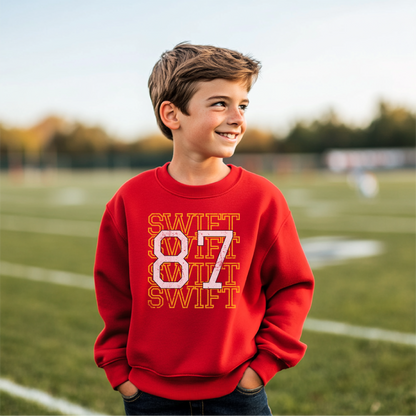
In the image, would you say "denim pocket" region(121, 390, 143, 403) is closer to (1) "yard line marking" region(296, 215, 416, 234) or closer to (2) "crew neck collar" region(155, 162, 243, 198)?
(2) "crew neck collar" region(155, 162, 243, 198)

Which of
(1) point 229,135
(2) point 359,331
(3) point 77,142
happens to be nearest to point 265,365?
(1) point 229,135

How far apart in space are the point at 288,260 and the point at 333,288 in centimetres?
475

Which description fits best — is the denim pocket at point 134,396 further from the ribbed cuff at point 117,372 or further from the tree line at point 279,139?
the tree line at point 279,139

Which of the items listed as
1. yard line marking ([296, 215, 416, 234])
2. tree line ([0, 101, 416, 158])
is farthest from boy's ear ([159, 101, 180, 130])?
tree line ([0, 101, 416, 158])

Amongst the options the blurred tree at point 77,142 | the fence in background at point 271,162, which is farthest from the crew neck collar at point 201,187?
the blurred tree at point 77,142

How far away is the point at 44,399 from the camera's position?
331cm

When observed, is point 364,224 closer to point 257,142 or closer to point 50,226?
point 50,226

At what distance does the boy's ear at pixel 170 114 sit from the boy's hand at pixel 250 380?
788mm

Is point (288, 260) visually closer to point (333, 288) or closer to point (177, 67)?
point (177, 67)

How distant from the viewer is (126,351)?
1.71 meters

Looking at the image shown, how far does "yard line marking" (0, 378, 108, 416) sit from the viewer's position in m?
3.15

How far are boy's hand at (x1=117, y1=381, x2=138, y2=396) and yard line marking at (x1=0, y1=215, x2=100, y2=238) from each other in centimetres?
949

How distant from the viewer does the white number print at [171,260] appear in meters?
1.62

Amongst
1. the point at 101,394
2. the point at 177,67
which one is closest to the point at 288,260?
the point at 177,67
